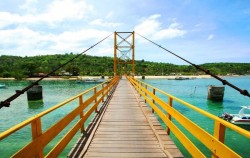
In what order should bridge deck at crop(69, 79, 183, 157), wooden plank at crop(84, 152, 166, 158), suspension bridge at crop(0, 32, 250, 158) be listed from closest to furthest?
suspension bridge at crop(0, 32, 250, 158)
wooden plank at crop(84, 152, 166, 158)
bridge deck at crop(69, 79, 183, 157)

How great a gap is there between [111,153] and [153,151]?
1010 mm

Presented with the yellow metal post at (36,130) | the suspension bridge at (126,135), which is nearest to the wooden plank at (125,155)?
the suspension bridge at (126,135)

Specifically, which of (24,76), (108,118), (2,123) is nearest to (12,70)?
(24,76)

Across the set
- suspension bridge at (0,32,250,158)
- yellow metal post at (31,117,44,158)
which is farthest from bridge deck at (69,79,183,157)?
yellow metal post at (31,117,44,158)

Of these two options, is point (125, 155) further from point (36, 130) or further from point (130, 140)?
point (36, 130)

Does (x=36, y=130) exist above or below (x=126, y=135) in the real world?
above

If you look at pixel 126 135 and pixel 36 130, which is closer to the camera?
pixel 36 130

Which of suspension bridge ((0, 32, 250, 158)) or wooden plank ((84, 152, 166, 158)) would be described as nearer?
suspension bridge ((0, 32, 250, 158))

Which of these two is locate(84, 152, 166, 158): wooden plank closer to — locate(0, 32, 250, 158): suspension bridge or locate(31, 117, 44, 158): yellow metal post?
locate(0, 32, 250, 158): suspension bridge

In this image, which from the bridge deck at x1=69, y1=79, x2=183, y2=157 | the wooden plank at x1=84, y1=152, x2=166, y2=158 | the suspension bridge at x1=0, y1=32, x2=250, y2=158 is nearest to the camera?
the suspension bridge at x1=0, y1=32, x2=250, y2=158

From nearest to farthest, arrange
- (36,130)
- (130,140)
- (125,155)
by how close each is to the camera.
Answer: (36,130) < (125,155) < (130,140)

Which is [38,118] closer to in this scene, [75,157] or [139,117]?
[75,157]

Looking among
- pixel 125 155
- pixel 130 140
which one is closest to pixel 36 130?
pixel 125 155

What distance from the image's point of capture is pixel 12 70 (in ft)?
468
